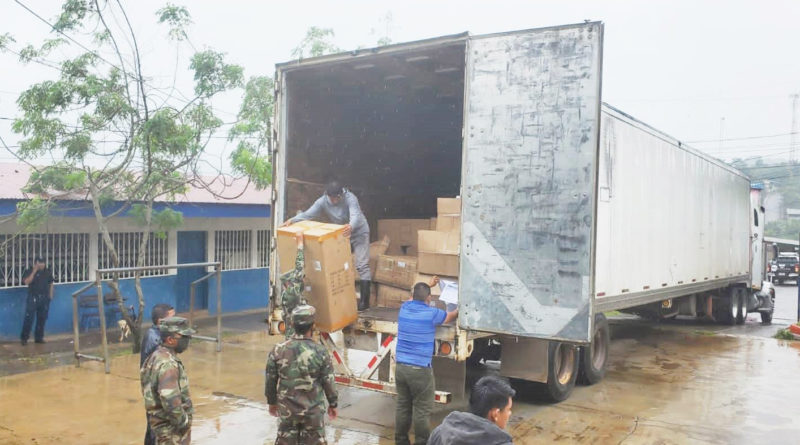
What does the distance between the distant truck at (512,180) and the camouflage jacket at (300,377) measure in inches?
62.8

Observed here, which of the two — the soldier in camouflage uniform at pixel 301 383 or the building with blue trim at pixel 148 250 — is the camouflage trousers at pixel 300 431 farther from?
the building with blue trim at pixel 148 250

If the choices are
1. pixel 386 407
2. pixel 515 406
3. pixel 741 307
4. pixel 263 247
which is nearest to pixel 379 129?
pixel 386 407

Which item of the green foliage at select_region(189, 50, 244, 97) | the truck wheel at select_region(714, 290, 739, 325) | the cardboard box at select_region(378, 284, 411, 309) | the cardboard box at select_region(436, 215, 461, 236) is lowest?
the truck wheel at select_region(714, 290, 739, 325)

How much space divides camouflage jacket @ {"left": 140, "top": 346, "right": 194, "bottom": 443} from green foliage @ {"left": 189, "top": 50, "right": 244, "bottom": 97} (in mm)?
6782

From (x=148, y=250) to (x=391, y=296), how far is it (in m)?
6.74

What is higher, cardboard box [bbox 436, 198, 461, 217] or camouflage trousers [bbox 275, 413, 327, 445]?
cardboard box [bbox 436, 198, 461, 217]

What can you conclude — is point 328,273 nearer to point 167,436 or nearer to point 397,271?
point 397,271

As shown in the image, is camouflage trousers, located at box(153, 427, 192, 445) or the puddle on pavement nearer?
camouflage trousers, located at box(153, 427, 192, 445)

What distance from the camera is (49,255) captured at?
1075cm

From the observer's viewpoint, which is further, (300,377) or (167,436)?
(300,377)

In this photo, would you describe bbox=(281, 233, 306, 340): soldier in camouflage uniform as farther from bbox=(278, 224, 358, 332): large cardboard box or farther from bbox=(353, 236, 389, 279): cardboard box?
bbox=(353, 236, 389, 279): cardboard box

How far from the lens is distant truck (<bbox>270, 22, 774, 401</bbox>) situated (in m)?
5.44

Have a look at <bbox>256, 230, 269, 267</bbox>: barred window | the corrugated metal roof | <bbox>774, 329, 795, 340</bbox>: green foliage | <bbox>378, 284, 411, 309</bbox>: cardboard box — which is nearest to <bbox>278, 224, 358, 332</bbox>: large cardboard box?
<bbox>378, 284, 411, 309</bbox>: cardboard box

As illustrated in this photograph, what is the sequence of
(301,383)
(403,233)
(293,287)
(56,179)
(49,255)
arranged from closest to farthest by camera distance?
1. (301,383)
2. (293,287)
3. (403,233)
4. (56,179)
5. (49,255)
